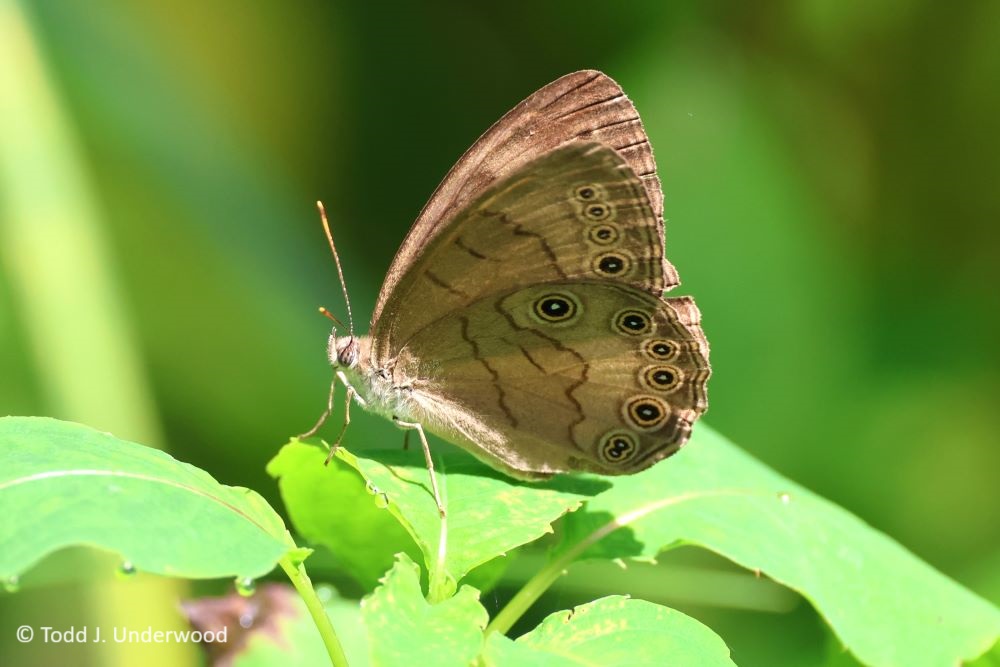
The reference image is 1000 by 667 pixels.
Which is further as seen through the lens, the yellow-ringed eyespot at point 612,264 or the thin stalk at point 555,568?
the yellow-ringed eyespot at point 612,264

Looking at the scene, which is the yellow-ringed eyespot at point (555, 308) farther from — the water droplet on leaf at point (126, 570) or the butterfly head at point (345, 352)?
the water droplet on leaf at point (126, 570)

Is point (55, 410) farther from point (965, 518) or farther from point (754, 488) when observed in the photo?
point (965, 518)

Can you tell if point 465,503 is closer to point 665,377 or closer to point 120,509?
point 665,377

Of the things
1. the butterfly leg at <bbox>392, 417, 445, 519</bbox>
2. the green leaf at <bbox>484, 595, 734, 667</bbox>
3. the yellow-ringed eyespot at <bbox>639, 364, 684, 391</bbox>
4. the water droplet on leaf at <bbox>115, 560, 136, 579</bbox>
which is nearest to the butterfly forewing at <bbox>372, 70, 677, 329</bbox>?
the yellow-ringed eyespot at <bbox>639, 364, 684, 391</bbox>

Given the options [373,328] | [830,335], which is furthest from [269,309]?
[830,335]

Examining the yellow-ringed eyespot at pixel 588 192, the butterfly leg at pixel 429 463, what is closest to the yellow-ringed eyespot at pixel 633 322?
the yellow-ringed eyespot at pixel 588 192

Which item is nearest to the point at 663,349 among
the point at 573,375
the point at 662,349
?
the point at 662,349
